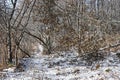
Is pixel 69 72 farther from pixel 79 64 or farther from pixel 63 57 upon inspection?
pixel 63 57

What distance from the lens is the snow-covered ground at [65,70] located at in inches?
484

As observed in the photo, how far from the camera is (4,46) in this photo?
21875 millimetres

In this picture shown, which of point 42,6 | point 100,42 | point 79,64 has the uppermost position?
point 42,6

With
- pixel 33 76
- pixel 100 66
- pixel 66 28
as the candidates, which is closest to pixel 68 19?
pixel 66 28

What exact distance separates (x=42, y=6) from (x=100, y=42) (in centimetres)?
959

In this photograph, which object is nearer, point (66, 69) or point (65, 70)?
point (65, 70)

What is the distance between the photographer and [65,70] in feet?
46.1

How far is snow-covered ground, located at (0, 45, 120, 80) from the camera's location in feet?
40.3

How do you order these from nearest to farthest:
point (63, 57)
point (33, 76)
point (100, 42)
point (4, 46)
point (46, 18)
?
point (33, 76), point (100, 42), point (63, 57), point (4, 46), point (46, 18)

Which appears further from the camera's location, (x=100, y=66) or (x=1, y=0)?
(x=1, y=0)

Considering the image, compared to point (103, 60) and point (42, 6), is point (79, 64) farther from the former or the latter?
point (42, 6)

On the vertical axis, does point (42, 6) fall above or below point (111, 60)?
above

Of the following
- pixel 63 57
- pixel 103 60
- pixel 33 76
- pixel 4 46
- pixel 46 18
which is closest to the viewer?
pixel 33 76

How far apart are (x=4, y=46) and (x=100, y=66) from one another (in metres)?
9.58
